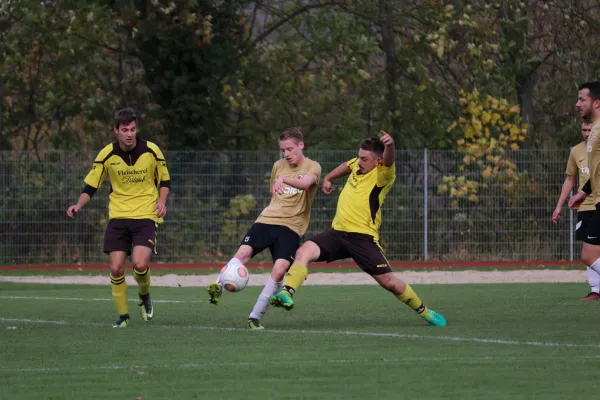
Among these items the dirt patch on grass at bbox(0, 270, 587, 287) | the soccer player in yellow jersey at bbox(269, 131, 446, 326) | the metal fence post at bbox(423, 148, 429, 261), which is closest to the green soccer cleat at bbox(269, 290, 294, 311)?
the soccer player in yellow jersey at bbox(269, 131, 446, 326)

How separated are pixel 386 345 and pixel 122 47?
2024 centimetres

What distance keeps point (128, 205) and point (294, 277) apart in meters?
2.00

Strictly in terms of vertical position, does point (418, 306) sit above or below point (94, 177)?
below

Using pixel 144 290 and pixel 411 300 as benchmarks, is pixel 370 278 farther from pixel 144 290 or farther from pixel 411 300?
pixel 411 300

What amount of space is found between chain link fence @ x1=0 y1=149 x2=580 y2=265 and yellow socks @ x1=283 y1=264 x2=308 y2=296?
12897 millimetres

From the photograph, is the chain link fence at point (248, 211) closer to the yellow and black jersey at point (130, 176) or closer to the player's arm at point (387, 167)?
the yellow and black jersey at point (130, 176)

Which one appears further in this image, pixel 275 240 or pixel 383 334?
pixel 275 240

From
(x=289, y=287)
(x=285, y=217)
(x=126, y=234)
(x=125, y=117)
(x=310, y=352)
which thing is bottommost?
(x=310, y=352)

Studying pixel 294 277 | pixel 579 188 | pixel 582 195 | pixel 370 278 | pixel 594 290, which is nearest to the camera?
pixel 294 277

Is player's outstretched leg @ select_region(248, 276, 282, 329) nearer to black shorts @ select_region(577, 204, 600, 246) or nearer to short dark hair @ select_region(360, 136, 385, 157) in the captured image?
short dark hair @ select_region(360, 136, 385, 157)

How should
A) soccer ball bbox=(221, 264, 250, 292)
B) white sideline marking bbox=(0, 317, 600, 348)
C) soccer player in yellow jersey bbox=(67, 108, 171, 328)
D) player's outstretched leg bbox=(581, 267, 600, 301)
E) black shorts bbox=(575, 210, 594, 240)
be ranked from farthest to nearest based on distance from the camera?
player's outstretched leg bbox=(581, 267, 600, 301), black shorts bbox=(575, 210, 594, 240), soccer player in yellow jersey bbox=(67, 108, 171, 328), soccer ball bbox=(221, 264, 250, 292), white sideline marking bbox=(0, 317, 600, 348)

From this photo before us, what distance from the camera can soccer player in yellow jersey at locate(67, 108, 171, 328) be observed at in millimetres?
10930

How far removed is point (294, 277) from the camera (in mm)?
9898

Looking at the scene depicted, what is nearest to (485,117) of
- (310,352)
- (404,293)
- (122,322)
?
(404,293)
